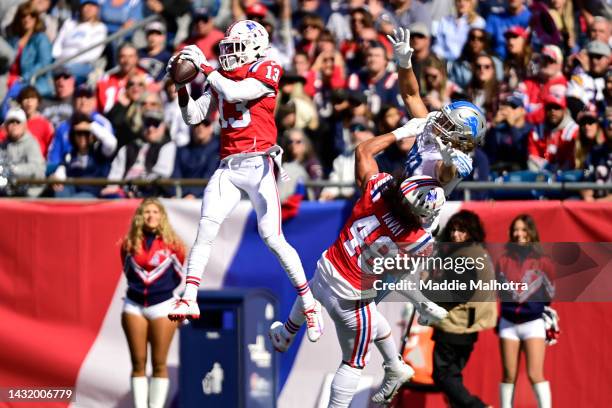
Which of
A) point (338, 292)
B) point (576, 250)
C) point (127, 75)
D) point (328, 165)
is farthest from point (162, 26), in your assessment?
point (338, 292)

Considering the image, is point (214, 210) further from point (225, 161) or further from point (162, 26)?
point (162, 26)

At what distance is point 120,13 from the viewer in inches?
700

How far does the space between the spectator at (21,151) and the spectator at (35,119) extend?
0.29 m

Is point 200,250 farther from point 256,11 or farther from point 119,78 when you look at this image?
point 119,78

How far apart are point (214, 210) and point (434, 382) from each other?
117 inches

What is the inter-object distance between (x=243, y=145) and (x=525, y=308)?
316cm

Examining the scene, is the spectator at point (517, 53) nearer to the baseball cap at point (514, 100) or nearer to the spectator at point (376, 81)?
the baseball cap at point (514, 100)

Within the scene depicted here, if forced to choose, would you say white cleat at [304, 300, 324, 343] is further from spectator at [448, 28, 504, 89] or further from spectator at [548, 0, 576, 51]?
spectator at [548, 0, 576, 51]

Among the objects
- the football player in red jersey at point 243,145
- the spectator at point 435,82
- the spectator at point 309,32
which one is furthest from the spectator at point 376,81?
the football player in red jersey at point 243,145

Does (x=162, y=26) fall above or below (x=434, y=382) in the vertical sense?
above

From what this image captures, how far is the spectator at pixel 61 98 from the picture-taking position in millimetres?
16250

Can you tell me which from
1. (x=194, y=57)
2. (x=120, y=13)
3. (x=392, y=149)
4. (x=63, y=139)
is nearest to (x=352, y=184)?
(x=392, y=149)

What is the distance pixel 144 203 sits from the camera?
1316cm

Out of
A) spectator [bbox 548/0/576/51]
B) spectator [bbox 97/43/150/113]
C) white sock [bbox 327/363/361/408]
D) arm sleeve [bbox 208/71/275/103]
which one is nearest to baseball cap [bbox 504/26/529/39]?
spectator [bbox 548/0/576/51]
